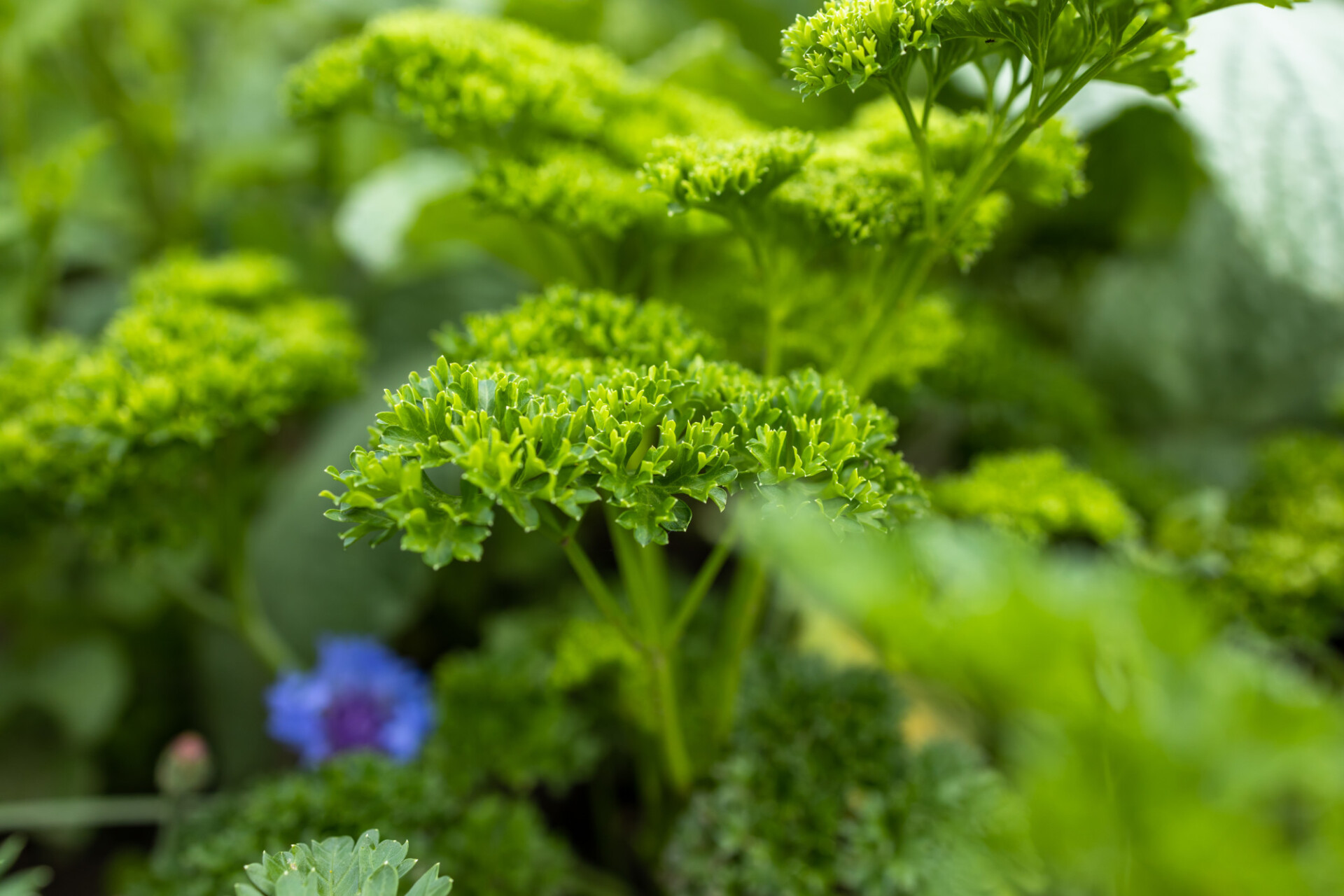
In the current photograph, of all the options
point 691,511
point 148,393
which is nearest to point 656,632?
point 691,511

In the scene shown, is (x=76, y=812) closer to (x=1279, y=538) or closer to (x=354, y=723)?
(x=354, y=723)

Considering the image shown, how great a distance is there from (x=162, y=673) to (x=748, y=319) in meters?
0.87

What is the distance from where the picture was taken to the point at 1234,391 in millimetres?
1078

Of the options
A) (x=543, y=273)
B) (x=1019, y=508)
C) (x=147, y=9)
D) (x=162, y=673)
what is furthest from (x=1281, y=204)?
(x=147, y=9)

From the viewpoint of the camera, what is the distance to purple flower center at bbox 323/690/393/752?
30.5 inches

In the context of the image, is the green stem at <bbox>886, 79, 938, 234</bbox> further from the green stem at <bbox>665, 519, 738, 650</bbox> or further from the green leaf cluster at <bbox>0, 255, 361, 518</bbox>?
the green leaf cluster at <bbox>0, 255, 361, 518</bbox>

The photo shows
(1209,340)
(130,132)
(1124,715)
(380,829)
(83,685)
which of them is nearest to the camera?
(1124,715)

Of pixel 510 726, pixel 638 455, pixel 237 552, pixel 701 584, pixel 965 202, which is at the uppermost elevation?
pixel 965 202

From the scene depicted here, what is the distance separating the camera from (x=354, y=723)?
0.78m

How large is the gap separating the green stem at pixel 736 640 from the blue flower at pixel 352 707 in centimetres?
28

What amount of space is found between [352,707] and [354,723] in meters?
0.01

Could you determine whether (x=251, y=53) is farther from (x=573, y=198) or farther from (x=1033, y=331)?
(x=1033, y=331)

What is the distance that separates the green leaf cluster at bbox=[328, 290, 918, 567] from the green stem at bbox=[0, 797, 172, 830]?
53 cm

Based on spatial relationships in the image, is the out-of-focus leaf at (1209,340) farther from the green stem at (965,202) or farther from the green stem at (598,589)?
the green stem at (598,589)
